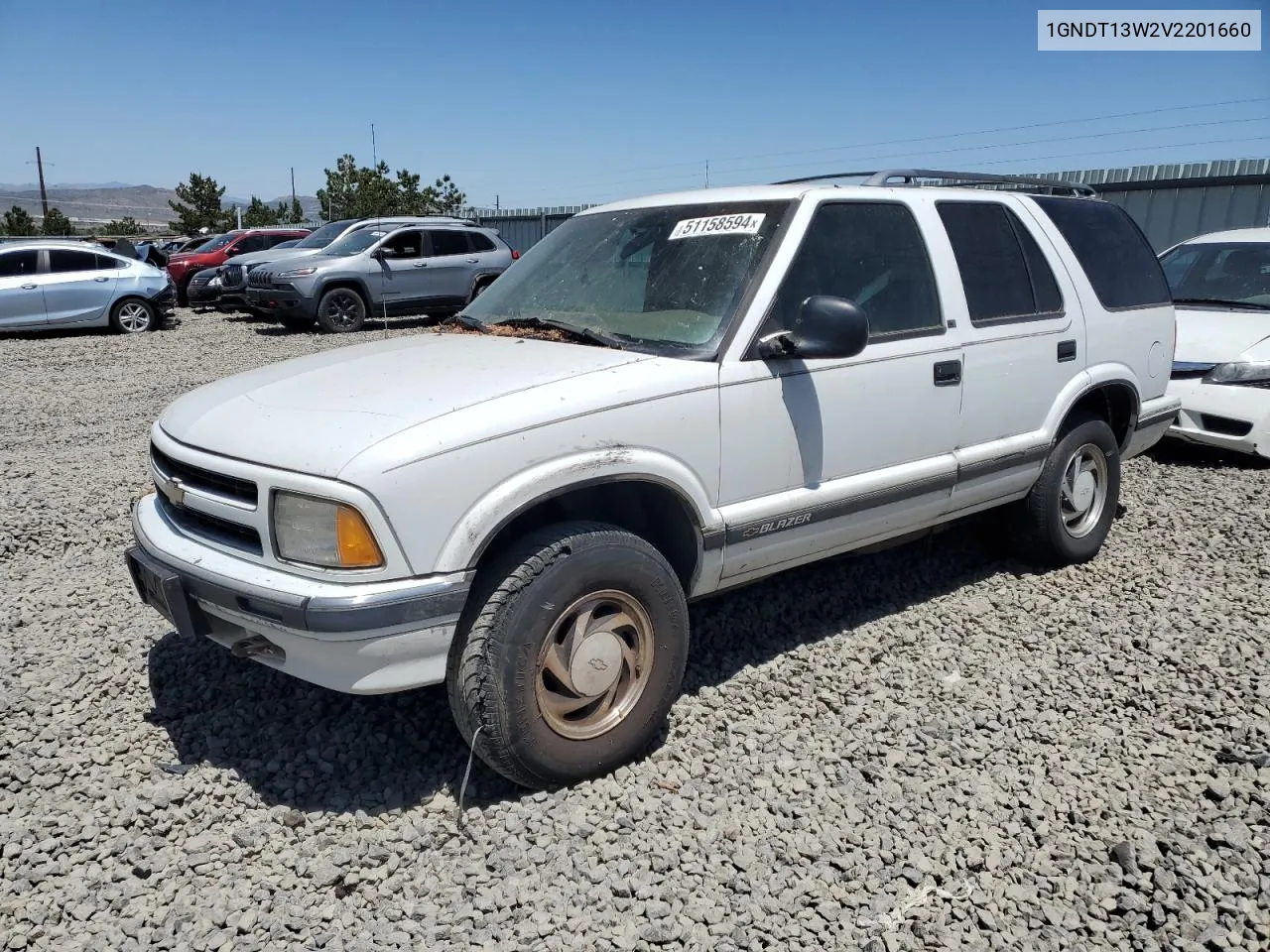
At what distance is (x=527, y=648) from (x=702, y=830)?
756 millimetres

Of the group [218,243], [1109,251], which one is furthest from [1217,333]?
[218,243]

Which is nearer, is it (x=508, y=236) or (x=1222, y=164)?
(x=1222, y=164)

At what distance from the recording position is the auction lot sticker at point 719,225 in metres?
3.52

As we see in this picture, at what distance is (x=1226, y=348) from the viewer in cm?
688

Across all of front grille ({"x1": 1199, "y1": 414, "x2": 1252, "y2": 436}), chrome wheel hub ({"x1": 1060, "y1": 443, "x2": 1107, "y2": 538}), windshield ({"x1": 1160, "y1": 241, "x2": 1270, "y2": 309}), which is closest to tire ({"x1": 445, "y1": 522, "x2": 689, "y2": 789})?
chrome wheel hub ({"x1": 1060, "y1": 443, "x2": 1107, "y2": 538})

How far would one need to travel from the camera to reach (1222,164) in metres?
14.0

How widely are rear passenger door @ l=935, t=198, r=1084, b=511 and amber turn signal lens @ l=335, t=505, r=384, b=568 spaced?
2517 millimetres

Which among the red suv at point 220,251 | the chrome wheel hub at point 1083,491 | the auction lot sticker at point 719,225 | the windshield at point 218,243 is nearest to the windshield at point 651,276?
the auction lot sticker at point 719,225

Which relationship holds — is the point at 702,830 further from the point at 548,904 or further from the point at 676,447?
the point at 676,447

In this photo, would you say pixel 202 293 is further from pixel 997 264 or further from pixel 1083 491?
pixel 1083 491

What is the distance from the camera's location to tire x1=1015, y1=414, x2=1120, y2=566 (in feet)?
14.8

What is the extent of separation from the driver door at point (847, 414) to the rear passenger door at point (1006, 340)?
0.16m

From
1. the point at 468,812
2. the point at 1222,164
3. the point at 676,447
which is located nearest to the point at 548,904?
the point at 468,812

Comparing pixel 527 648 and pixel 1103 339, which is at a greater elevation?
pixel 1103 339
